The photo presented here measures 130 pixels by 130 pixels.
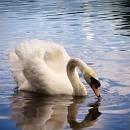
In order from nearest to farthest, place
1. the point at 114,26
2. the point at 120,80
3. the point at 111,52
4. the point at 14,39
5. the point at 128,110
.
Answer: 1. the point at 128,110
2. the point at 120,80
3. the point at 111,52
4. the point at 14,39
5. the point at 114,26

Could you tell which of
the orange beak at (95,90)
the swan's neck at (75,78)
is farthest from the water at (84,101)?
the swan's neck at (75,78)

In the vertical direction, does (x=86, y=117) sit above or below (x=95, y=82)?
below

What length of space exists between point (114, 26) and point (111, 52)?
35.5 feet

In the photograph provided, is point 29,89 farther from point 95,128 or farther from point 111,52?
point 111,52

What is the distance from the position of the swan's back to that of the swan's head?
84cm

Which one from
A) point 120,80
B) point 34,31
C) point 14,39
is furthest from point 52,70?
point 34,31

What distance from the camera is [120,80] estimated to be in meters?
13.4

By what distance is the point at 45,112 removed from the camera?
10.7 metres

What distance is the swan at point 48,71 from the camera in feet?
40.5

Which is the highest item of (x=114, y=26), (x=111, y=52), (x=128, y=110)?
(x=128, y=110)

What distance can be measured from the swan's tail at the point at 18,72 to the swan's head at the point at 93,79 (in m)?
2.04

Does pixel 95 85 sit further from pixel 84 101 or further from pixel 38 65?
pixel 38 65

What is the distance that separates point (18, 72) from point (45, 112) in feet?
10.4

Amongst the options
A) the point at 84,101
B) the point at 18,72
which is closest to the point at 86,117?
the point at 84,101
